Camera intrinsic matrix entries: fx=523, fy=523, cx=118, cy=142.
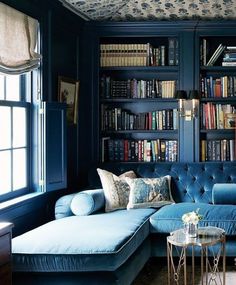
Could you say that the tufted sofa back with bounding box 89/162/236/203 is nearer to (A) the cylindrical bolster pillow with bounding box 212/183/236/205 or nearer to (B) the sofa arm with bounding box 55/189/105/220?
(A) the cylindrical bolster pillow with bounding box 212/183/236/205

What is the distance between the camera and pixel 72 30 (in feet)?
18.1

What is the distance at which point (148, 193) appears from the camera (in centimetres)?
505

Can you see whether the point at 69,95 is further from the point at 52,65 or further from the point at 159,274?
the point at 159,274

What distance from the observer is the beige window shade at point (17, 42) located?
12.8ft

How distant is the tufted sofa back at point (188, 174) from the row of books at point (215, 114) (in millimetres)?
521

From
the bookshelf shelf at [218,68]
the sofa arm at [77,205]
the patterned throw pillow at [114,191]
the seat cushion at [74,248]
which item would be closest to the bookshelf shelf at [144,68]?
the bookshelf shelf at [218,68]

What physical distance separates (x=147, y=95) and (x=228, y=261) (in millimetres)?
2102

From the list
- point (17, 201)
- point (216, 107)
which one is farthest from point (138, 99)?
point (17, 201)

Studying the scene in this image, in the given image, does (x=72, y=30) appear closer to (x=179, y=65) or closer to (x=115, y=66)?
(x=115, y=66)

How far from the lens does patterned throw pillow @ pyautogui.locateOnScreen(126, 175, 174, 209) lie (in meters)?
4.99

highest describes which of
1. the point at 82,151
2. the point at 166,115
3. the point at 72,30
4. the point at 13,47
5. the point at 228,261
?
the point at 72,30

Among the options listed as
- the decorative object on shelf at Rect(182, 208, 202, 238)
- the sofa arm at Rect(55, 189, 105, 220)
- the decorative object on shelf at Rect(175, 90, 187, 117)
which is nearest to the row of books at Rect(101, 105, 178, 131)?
the decorative object on shelf at Rect(175, 90, 187, 117)

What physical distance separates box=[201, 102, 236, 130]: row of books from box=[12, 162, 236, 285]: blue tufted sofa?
525mm

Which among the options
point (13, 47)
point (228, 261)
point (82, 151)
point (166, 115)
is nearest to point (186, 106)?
point (166, 115)
